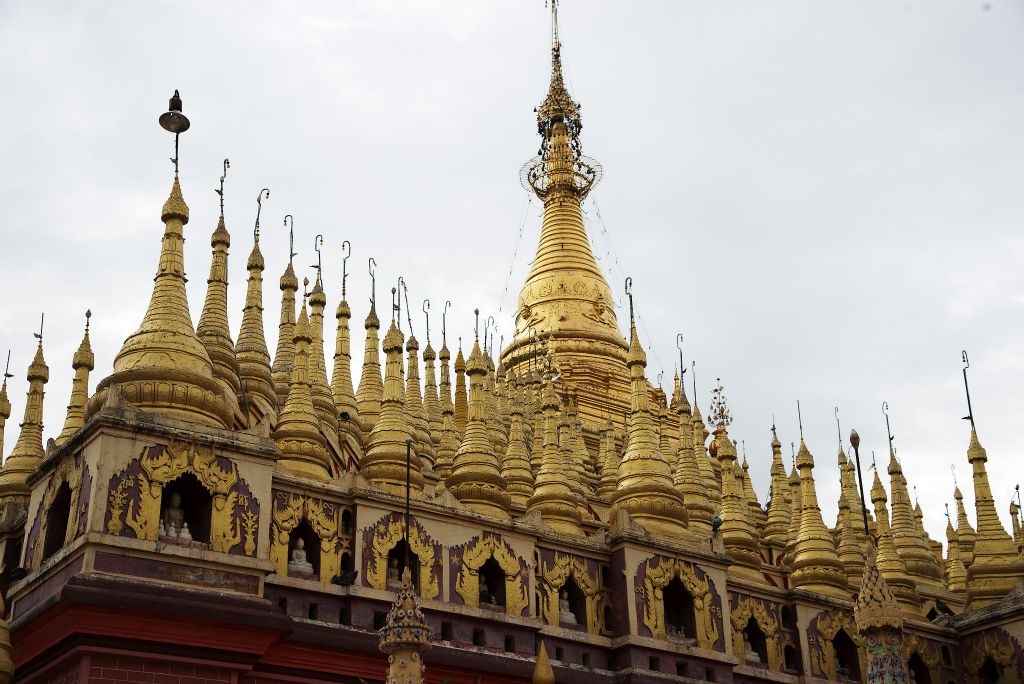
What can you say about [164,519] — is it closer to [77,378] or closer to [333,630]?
[333,630]

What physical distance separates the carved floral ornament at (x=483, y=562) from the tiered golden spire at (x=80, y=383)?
1008cm

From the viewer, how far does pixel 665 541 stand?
34750mm

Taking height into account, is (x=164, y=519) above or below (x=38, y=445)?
below

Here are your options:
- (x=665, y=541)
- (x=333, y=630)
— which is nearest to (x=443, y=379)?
(x=665, y=541)

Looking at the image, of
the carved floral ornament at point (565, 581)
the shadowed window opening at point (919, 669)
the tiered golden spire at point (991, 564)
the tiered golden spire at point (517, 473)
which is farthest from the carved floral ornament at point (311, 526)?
the tiered golden spire at point (991, 564)

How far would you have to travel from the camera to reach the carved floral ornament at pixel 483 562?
1221 inches

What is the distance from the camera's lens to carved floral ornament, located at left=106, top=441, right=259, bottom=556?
26.4 meters

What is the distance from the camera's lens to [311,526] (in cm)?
2952

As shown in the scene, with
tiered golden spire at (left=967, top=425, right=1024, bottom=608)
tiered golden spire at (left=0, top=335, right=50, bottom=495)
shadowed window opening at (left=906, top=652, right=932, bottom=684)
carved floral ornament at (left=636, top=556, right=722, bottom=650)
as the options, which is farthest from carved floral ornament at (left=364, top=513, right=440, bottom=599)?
tiered golden spire at (left=967, top=425, right=1024, bottom=608)

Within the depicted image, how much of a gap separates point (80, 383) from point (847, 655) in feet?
70.6

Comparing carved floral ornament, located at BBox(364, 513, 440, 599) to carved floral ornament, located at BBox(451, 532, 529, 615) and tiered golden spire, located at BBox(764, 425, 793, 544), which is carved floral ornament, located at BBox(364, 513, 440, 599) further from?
tiered golden spire, located at BBox(764, 425, 793, 544)

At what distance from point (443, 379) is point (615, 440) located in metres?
7.06

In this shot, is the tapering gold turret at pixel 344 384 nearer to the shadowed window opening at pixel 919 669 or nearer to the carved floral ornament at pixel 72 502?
the carved floral ornament at pixel 72 502

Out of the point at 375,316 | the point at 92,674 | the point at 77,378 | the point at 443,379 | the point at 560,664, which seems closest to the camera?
the point at 92,674
